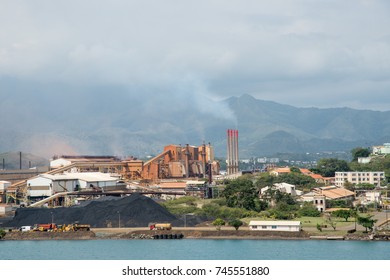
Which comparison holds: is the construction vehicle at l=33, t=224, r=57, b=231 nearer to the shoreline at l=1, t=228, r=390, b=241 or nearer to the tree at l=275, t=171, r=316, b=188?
the shoreline at l=1, t=228, r=390, b=241

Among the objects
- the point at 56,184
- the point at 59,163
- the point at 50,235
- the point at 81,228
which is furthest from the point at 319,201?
the point at 59,163

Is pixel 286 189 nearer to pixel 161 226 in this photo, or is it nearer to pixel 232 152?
pixel 161 226

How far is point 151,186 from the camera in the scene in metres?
44.9

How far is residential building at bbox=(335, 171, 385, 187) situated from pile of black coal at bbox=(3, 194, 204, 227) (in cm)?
2092

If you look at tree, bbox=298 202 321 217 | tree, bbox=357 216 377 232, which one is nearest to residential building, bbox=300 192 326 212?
tree, bbox=298 202 321 217

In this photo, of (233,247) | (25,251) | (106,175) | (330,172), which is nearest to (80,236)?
(25,251)

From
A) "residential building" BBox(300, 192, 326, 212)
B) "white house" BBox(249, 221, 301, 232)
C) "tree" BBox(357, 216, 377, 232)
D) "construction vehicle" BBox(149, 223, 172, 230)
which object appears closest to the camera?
"tree" BBox(357, 216, 377, 232)

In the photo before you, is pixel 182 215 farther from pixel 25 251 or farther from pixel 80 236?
pixel 25 251

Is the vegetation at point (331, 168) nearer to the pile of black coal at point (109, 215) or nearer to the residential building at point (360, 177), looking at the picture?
the residential building at point (360, 177)

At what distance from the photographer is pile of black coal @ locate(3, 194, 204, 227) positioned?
29.3 metres

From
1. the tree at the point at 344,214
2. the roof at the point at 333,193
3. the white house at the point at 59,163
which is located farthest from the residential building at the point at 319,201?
the white house at the point at 59,163

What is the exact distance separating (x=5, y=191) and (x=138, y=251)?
1809 cm

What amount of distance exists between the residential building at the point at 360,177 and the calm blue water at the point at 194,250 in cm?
2466

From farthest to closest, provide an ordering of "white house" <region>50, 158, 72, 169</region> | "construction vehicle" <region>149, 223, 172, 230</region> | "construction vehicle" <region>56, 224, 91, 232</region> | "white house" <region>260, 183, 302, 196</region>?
"white house" <region>50, 158, 72, 169</region>, "white house" <region>260, 183, 302, 196</region>, "construction vehicle" <region>56, 224, 91, 232</region>, "construction vehicle" <region>149, 223, 172, 230</region>
